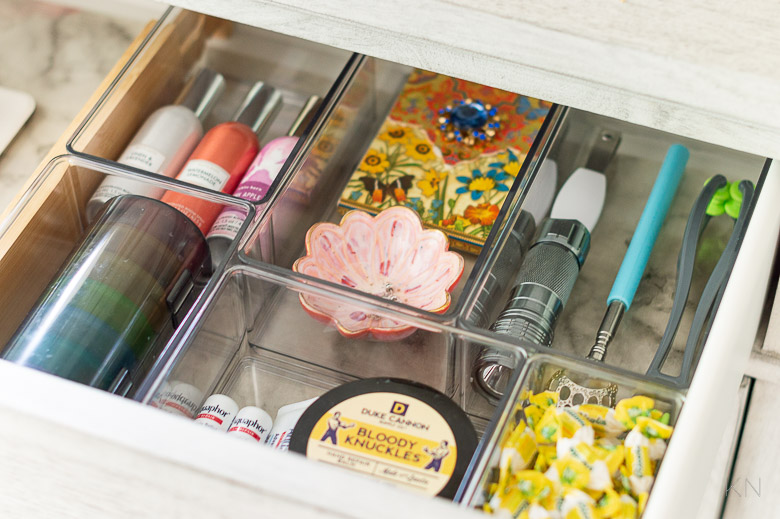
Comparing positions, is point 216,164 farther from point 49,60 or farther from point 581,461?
point 581,461

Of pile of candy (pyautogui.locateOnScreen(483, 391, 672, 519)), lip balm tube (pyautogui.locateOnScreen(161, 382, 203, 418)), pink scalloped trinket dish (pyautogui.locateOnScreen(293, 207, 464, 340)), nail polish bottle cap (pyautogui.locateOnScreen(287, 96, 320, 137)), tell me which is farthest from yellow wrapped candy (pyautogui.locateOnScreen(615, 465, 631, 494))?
nail polish bottle cap (pyautogui.locateOnScreen(287, 96, 320, 137))

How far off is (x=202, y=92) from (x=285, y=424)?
426 mm

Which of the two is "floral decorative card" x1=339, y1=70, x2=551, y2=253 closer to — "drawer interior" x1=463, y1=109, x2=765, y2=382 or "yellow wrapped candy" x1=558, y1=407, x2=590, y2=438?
"drawer interior" x1=463, y1=109, x2=765, y2=382

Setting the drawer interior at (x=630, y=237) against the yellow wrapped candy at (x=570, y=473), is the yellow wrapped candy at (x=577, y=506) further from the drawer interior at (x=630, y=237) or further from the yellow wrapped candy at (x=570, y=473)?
the drawer interior at (x=630, y=237)

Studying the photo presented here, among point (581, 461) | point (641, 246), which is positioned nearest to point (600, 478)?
point (581, 461)

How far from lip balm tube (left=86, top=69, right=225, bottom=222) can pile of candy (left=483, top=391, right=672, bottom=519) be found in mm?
430

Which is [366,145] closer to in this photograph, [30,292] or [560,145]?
[560,145]

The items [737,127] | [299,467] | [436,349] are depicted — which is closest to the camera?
[299,467]

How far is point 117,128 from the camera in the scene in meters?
0.93

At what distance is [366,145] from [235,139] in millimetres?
147

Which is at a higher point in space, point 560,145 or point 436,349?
point 560,145

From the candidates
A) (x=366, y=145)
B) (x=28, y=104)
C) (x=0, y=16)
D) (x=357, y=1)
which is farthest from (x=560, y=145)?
(x=0, y=16)

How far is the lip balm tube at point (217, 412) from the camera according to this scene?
748mm

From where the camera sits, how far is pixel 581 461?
0.63 metres
